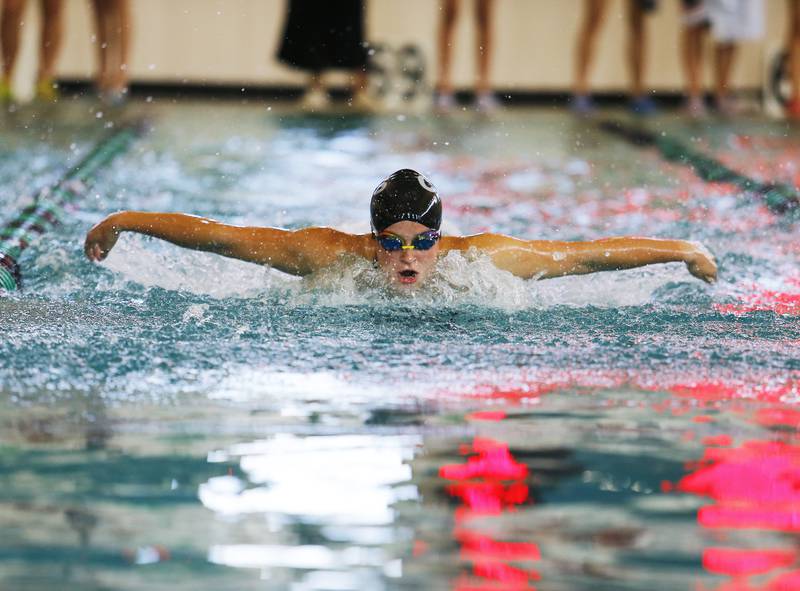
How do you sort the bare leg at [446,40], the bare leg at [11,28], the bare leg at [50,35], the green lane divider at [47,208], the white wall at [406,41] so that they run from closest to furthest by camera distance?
the green lane divider at [47,208] → the bare leg at [11,28] → the bare leg at [50,35] → the bare leg at [446,40] → the white wall at [406,41]

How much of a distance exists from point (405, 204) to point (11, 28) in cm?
608

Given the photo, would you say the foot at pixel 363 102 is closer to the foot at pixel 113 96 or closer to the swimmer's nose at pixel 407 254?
the foot at pixel 113 96

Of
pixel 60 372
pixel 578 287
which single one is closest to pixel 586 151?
pixel 578 287

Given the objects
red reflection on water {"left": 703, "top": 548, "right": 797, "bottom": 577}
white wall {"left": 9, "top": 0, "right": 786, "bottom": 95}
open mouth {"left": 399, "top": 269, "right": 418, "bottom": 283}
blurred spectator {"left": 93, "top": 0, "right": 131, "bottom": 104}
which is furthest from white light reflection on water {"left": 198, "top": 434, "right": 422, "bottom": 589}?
white wall {"left": 9, "top": 0, "right": 786, "bottom": 95}

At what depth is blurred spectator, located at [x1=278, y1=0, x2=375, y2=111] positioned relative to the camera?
10.4 meters

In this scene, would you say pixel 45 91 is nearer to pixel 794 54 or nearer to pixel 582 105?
pixel 582 105

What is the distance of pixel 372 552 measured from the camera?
1873 mm

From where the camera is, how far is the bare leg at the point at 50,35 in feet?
29.1

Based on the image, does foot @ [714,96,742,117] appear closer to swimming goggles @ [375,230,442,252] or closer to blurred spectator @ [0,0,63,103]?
blurred spectator @ [0,0,63,103]

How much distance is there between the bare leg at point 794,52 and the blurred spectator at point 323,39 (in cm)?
336

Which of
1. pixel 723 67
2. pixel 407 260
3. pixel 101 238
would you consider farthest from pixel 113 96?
pixel 407 260

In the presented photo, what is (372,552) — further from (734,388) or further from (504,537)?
(734,388)

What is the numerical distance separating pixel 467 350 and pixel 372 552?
115 centimetres

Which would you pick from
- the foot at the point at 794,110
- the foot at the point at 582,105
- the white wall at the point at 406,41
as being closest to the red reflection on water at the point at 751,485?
the foot at the point at 582,105
